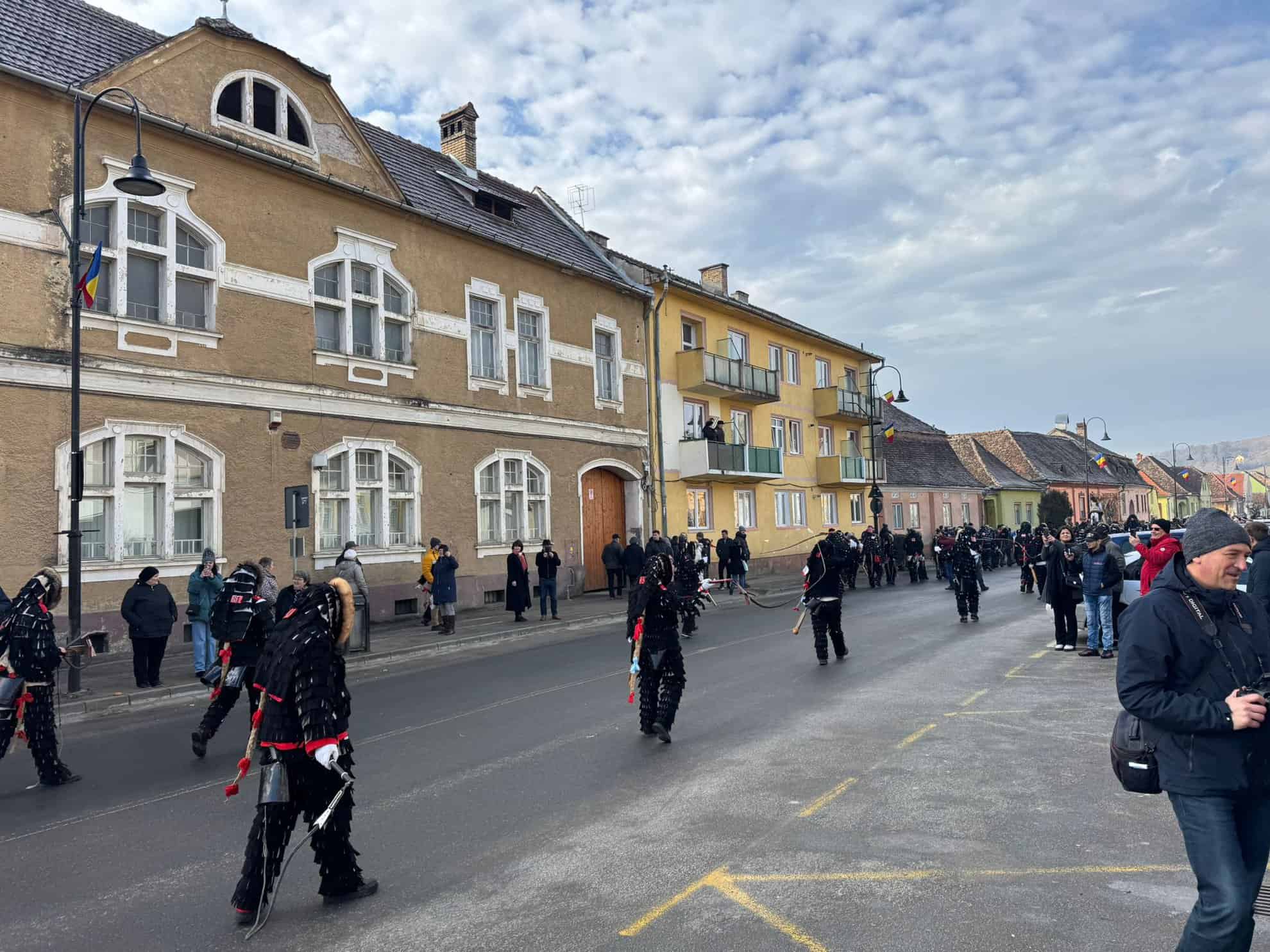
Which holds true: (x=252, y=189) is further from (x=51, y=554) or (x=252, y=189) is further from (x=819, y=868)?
(x=819, y=868)

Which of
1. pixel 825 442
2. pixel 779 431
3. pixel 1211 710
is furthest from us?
pixel 825 442

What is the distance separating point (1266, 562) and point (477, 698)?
804 cm

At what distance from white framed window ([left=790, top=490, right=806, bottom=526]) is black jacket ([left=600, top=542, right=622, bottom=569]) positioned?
14430 mm

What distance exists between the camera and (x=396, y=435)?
18.9 m

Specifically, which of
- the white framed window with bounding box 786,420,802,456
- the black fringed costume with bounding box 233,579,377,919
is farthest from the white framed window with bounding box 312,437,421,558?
the white framed window with bounding box 786,420,802,456

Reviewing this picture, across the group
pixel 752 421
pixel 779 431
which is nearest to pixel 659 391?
pixel 752 421

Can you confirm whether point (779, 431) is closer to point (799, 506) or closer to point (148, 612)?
point (799, 506)

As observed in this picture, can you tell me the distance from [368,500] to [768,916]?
51.5ft

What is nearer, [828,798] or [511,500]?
[828,798]

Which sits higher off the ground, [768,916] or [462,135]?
[462,135]

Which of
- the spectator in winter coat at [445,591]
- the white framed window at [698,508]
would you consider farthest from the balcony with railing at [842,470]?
the spectator in winter coat at [445,591]

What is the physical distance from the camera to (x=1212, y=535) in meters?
3.29

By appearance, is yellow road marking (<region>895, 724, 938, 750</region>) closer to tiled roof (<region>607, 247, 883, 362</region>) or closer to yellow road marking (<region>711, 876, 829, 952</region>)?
yellow road marking (<region>711, 876, 829, 952</region>)

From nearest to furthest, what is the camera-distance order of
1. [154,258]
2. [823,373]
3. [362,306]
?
[154,258] → [362,306] → [823,373]
